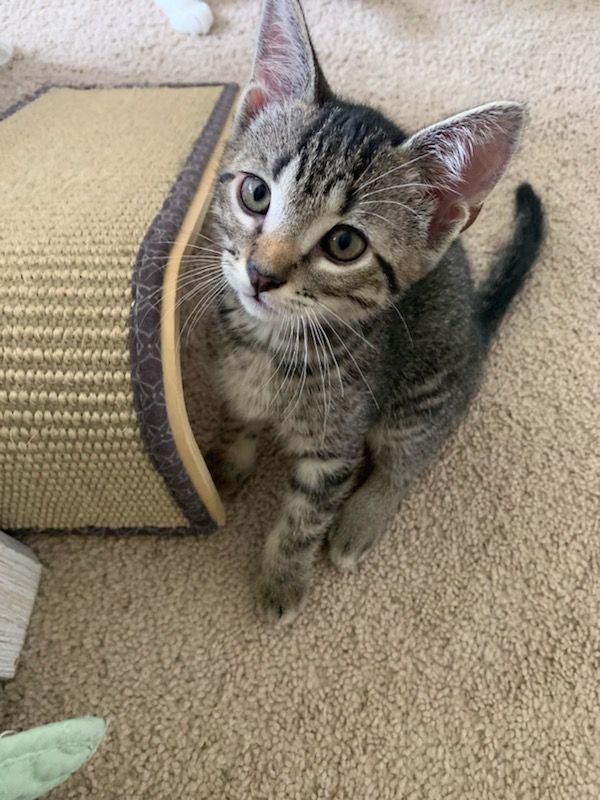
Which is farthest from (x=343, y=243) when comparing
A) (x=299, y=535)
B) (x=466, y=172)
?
(x=299, y=535)

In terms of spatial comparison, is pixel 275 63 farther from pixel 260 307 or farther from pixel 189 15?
pixel 189 15

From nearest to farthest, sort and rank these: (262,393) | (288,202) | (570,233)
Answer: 1. (288,202)
2. (262,393)
3. (570,233)

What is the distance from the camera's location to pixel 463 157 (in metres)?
0.71

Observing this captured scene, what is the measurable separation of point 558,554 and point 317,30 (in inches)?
55.6

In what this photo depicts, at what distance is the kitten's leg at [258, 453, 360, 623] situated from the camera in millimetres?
962

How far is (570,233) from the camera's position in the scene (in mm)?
1347

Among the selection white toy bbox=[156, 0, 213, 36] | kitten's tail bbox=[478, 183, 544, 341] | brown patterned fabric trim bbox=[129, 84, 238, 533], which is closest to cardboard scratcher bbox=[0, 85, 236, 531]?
brown patterned fabric trim bbox=[129, 84, 238, 533]

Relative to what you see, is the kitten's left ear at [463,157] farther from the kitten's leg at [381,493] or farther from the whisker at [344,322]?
the kitten's leg at [381,493]

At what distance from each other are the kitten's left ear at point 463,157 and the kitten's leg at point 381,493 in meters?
0.37

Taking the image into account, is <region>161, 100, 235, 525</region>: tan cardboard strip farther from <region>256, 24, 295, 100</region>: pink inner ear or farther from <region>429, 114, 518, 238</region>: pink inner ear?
<region>429, 114, 518, 238</region>: pink inner ear

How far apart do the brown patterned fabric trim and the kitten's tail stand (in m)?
0.58

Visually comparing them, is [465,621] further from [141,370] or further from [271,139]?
[271,139]

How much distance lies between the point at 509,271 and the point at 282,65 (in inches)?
23.5

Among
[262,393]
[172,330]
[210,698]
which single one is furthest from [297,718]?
[172,330]
